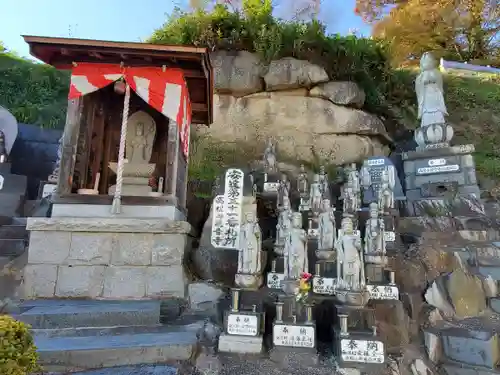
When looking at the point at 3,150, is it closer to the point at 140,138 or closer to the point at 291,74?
the point at 140,138

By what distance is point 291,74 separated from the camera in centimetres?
1238

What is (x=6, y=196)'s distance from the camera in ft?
27.3

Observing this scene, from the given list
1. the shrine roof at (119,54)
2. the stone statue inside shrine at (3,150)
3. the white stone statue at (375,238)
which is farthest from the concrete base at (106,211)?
the stone statue inside shrine at (3,150)

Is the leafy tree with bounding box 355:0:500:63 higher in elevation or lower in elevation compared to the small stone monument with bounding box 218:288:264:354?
higher

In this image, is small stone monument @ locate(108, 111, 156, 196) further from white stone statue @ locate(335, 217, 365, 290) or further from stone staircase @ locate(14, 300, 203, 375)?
white stone statue @ locate(335, 217, 365, 290)

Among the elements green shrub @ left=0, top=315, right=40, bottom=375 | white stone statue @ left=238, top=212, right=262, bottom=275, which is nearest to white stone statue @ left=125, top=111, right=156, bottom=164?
white stone statue @ left=238, top=212, right=262, bottom=275

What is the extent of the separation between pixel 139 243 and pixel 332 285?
348 cm

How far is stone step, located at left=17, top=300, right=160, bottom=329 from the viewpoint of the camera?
4.47 meters

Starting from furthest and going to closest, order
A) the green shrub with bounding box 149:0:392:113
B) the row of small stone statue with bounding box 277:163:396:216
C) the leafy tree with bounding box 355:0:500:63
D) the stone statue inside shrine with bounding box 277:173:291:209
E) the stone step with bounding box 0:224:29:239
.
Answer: the leafy tree with bounding box 355:0:500:63 < the green shrub with bounding box 149:0:392:113 < the stone statue inside shrine with bounding box 277:173:291:209 < the row of small stone statue with bounding box 277:163:396:216 < the stone step with bounding box 0:224:29:239

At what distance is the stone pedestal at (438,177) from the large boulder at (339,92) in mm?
3967

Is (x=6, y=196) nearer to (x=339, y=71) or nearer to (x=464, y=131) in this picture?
(x=339, y=71)

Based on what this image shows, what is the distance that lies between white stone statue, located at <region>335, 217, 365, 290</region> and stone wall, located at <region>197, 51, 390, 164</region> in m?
8.08

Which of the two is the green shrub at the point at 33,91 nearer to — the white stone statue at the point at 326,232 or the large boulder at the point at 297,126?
the large boulder at the point at 297,126

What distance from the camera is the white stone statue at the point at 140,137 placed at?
789cm
